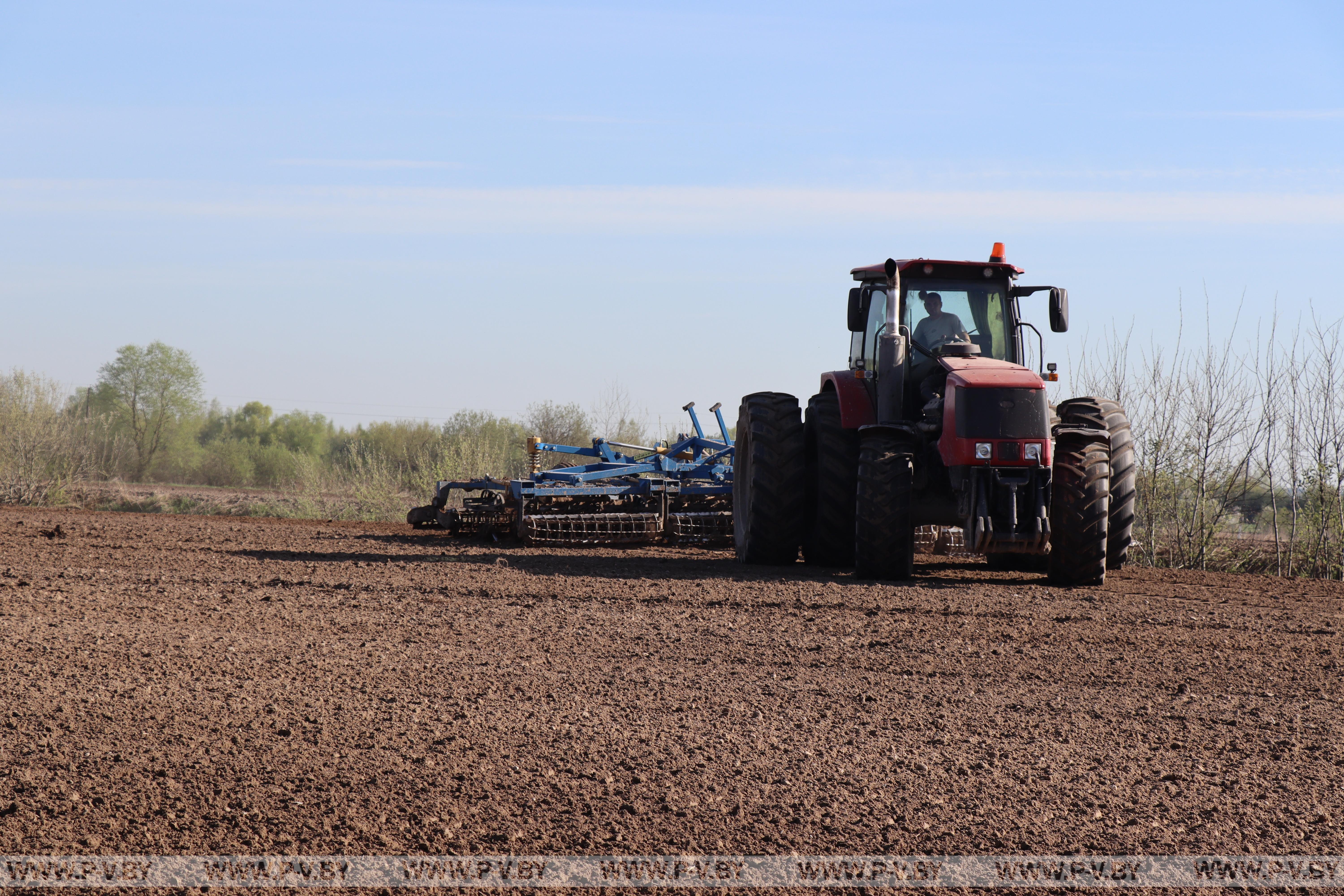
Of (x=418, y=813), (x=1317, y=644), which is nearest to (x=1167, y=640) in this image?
(x=1317, y=644)

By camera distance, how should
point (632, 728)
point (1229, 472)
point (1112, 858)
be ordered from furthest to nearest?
point (1229, 472)
point (632, 728)
point (1112, 858)

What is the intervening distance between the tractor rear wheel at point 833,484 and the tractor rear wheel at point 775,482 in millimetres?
161

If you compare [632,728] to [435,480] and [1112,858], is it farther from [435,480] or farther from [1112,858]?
[435,480]

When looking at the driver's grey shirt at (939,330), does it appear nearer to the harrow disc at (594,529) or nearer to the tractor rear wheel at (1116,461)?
the tractor rear wheel at (1116,461)

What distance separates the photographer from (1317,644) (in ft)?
20.9

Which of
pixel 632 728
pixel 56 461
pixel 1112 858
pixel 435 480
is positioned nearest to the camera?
pixel 1112 858

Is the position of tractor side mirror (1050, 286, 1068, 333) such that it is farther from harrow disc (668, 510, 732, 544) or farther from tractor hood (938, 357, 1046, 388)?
harrow disc (668, 510, 732, 544)

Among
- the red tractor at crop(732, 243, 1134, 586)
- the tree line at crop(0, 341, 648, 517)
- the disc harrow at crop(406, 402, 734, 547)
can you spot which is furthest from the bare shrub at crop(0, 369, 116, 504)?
the red tractor at crop(732, 243, 1134, 586)

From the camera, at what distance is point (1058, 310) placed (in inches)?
340

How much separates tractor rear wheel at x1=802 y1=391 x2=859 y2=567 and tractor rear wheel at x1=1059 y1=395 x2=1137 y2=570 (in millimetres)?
1662

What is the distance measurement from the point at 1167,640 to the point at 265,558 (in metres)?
7.50

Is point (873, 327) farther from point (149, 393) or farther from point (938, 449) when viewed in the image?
point (149, 393)

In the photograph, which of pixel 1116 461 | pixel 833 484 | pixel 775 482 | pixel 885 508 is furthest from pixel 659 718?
pixel 1116 461

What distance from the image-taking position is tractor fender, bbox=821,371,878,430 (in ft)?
29.6
